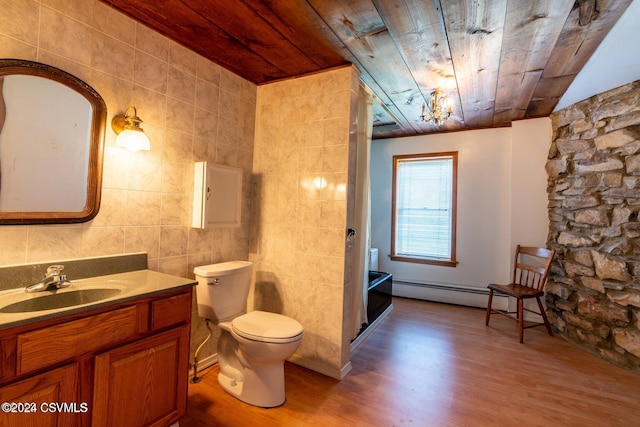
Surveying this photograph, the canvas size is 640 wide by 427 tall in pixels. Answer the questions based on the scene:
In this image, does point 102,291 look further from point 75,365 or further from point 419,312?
point 419,312

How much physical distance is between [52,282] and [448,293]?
3.90 metres

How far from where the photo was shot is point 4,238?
49.0 inches

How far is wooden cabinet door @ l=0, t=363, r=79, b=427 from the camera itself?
3.07 ft

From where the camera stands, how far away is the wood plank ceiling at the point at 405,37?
60.0 inches

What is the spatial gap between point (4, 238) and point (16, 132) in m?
0.47

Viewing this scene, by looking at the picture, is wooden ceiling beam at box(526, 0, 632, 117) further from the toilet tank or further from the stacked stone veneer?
the toilet tank

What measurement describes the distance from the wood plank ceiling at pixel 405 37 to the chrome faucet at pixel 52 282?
1.40m

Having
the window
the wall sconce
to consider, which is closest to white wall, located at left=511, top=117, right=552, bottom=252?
the window

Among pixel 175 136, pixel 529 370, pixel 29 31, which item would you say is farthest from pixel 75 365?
pixel 529 370

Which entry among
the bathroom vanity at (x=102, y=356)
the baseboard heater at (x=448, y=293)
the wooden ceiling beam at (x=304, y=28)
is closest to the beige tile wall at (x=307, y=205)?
the wooden ceiling beam at (x=304, y=28)

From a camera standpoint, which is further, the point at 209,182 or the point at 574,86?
the point at 574,86

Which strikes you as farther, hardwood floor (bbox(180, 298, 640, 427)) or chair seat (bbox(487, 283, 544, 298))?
chair seat (bbox(487, 283, 544, 298))

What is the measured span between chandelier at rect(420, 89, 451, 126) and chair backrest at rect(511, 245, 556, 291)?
1.76 metres

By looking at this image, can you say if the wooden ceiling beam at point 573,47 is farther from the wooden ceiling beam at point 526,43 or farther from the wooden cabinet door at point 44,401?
the wooden cabinet door at point 44,401
